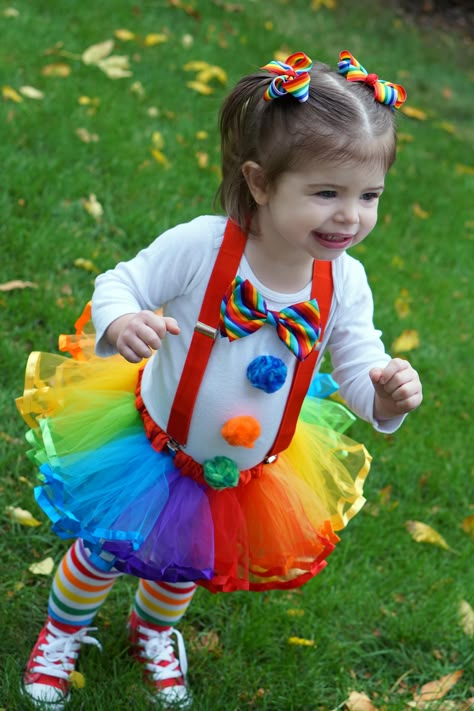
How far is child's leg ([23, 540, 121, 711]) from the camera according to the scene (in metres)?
2.10

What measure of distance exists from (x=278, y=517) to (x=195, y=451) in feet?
0.79

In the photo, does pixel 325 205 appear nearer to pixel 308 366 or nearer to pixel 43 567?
pixel 308 366

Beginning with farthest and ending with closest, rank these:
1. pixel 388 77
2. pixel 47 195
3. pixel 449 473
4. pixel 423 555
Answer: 1. pixel 388 77
2. pixel 47 195
3. pixel 449 473
4. pixel 423 555

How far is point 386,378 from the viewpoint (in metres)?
1.80

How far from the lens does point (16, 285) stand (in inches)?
127

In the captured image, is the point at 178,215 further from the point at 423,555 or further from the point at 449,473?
the point at 423,555

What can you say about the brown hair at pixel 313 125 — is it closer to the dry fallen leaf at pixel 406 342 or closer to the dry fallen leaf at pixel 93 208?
the dry fallen leaf at pixel 93 208

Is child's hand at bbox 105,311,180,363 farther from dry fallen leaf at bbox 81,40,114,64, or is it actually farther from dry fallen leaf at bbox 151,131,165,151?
dry fallen leaf at bbox 81,40,114,64

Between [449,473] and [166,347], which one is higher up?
[166,347]

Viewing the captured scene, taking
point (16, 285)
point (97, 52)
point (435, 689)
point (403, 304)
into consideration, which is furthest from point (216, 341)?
point (97, 52)

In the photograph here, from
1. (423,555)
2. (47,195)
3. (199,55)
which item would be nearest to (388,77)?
(199,55)

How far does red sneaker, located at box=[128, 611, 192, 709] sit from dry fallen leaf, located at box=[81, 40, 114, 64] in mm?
3523

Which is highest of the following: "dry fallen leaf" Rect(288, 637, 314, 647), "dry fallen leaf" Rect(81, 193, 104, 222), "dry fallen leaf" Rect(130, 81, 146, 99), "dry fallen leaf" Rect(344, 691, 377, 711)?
"dry fallen leaf" Rect(130, 81, 146, 99)

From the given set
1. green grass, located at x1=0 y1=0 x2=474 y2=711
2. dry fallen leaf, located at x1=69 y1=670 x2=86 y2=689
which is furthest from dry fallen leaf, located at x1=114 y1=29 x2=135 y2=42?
dry fallen leaf, located at x1=69 y1=670 x2=86 y2=689
